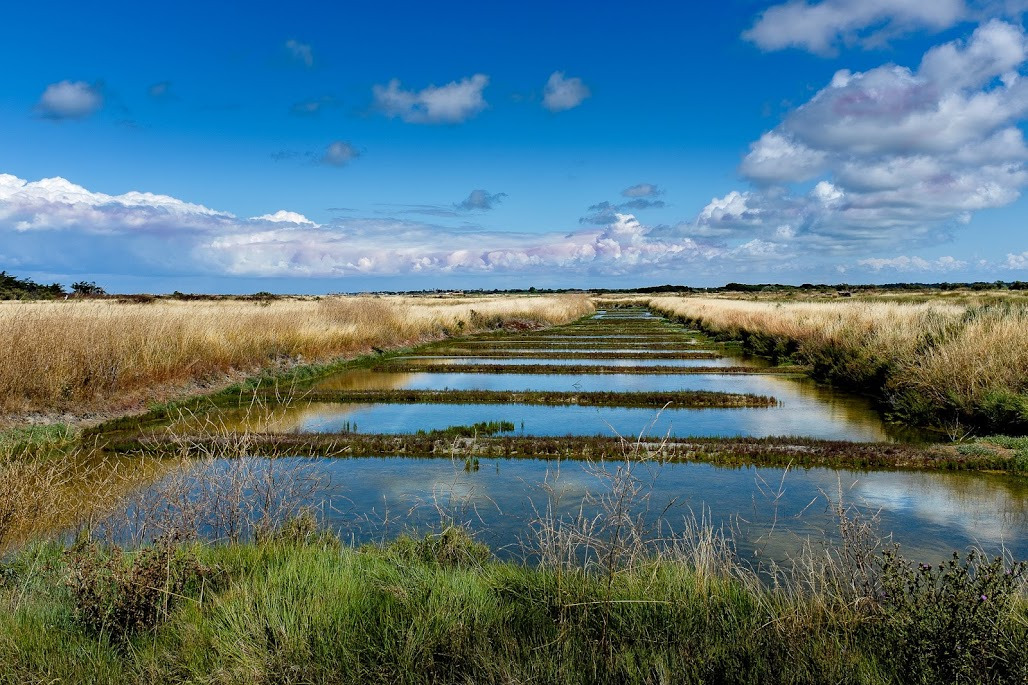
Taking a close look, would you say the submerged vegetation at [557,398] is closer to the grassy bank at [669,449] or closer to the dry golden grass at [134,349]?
the dry golden grass at [134,349]

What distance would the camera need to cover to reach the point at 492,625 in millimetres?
3529

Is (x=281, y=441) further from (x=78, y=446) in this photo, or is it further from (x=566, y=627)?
(x=566, y=627)

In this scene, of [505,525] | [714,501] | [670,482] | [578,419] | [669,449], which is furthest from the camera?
[578,419]

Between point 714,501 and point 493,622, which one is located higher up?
point 493,622

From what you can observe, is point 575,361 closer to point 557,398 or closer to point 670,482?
point 557,398

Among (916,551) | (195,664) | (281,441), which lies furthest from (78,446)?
(916,551)

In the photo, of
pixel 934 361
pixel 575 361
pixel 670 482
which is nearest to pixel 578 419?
pixel 670 482

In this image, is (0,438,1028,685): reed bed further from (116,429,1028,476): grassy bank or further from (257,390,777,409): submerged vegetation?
(257,390,777,409): submerged vegetation

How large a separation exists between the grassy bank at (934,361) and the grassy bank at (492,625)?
330 inches

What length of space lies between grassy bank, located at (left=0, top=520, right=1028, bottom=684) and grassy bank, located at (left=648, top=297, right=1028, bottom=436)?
839 cm

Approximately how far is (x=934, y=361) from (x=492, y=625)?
11253 mm

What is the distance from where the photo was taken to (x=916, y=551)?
544 cm

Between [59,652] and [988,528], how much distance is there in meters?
7.45

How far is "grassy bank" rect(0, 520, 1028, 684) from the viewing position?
10.2 feet
